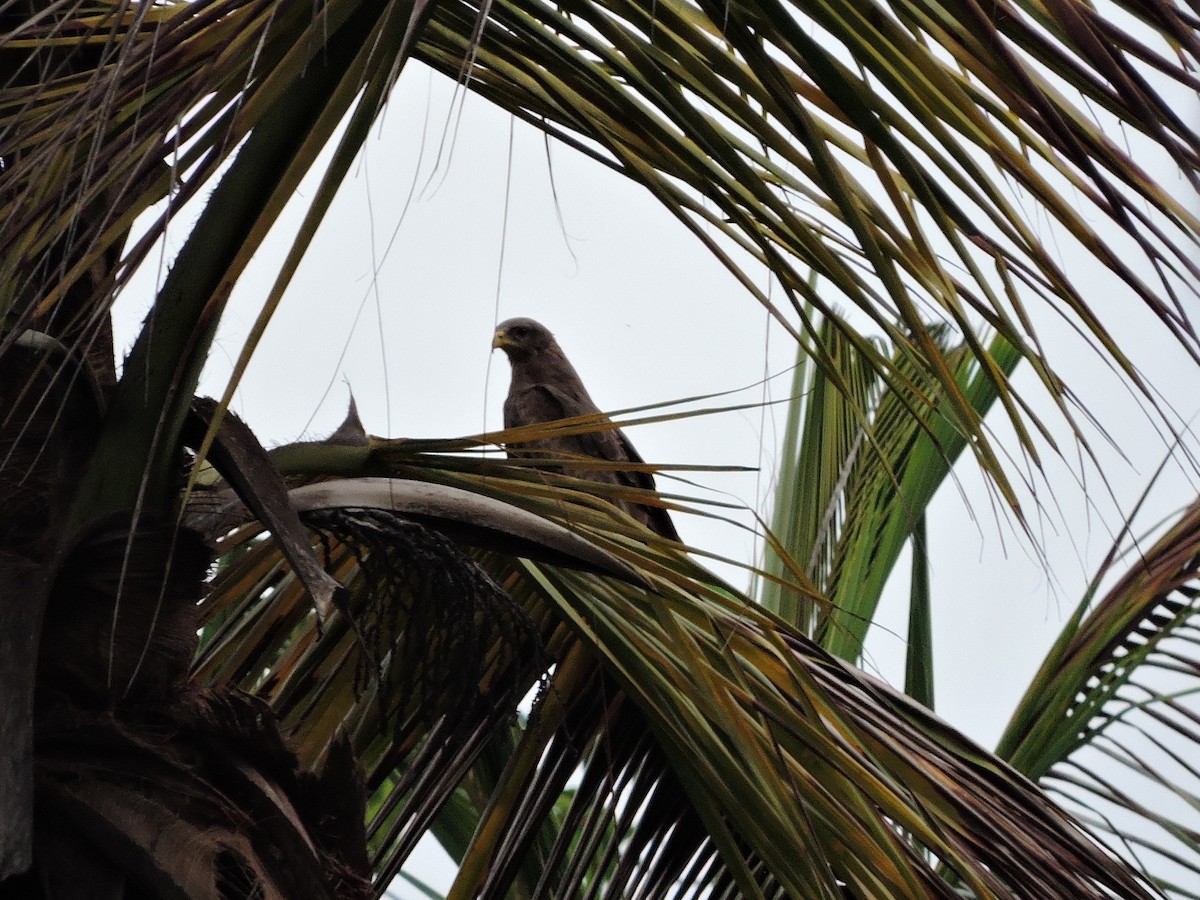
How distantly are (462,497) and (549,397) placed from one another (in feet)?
9.44

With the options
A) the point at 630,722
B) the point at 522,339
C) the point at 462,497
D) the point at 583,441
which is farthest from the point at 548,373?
the point at 462,497

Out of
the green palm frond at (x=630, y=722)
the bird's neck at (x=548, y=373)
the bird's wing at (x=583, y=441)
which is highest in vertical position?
the bird's neck at (x=548, y=373)

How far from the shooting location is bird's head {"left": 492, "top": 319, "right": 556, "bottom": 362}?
4840 millimetres

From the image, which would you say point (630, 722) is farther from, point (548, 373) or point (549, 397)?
point (548, 373)

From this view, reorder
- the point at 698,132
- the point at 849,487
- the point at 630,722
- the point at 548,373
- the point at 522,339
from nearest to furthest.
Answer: the point at 698,132 < the point at 630,722 < the point at 849,487 < the point at 548,373 < the point at 522,339

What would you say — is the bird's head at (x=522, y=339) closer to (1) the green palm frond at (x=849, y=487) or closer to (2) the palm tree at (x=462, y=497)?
(1) the green palm frond at (x=849, y=487)

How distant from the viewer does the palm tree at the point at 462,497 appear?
3.89 ft

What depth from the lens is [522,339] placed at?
15.9 ft

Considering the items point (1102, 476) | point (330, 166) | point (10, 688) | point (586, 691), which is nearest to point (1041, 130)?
point (1102, 476)

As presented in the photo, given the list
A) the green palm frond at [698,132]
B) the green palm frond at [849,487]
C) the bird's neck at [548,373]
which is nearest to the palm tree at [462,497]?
the green palm frond at [698,132]

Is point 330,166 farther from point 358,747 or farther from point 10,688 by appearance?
point 358,747

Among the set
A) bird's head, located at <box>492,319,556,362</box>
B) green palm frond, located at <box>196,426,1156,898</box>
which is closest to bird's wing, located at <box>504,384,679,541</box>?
bird's head, located at <box>492,319,556,362</box>

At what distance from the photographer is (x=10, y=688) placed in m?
1.40

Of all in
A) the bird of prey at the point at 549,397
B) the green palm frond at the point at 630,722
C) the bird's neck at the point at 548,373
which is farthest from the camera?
the bird's neck at the point at 548,373
